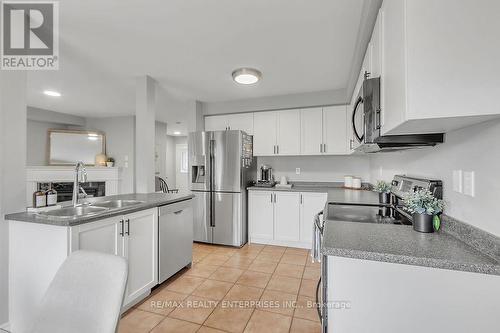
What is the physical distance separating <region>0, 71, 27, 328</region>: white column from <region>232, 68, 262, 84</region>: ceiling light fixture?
1.92 metres

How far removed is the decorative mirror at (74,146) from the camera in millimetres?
5160

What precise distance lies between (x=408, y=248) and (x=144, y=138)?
2.87 m

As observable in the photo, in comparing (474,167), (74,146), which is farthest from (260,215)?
(74,146)

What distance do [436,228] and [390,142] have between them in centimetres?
51

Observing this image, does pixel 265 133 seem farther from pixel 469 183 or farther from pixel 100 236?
pixel 469 183

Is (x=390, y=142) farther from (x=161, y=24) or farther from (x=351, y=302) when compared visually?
(x=161, y=24)

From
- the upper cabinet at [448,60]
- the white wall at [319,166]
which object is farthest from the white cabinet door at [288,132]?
the upper cabinet at [448,60]

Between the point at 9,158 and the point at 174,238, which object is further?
the point at 174,238

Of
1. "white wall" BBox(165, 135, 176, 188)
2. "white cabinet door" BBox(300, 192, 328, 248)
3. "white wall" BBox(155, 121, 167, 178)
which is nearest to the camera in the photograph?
"white cabinet door" BBox(300, 192, 328, 248)

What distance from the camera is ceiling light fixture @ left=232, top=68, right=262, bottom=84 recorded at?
109 inches

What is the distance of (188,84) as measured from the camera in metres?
3.31

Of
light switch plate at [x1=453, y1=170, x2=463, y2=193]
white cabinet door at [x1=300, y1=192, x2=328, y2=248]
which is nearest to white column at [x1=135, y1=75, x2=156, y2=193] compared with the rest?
white cabinet door at [x1=300, y1=192, x2=328, y2=248]

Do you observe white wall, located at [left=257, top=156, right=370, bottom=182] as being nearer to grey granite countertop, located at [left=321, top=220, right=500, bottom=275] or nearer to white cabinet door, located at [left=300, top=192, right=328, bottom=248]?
white cabinet door, located at [left=300, top=192, right=328, bottom=248]

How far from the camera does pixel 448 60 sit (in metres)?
0.86
